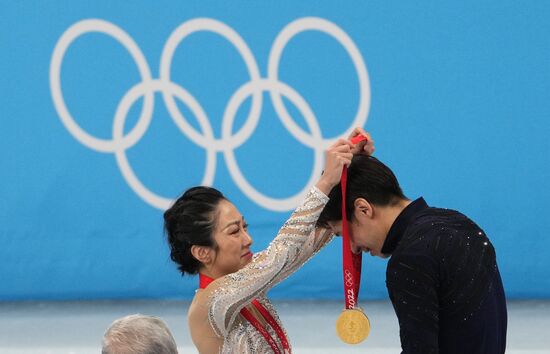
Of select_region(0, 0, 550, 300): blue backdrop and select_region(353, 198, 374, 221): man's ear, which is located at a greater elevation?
select_region(0, 0, 550, 300): blue backdrop

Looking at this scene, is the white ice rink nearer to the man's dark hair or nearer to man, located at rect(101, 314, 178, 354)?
the man's dark hair

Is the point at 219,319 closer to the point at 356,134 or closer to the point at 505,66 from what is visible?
the point at 356,134

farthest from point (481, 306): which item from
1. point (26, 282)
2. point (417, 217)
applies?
point (26, 282)

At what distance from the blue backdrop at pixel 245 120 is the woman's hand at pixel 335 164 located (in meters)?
3.53

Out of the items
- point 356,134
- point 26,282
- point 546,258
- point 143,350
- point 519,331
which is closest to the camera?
point 143,350

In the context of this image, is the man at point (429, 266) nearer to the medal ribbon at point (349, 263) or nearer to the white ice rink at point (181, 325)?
the medal ribbon at point (349, 263)

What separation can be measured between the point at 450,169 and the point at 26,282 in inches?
114

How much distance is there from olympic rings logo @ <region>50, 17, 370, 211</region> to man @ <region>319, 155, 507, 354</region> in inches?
144

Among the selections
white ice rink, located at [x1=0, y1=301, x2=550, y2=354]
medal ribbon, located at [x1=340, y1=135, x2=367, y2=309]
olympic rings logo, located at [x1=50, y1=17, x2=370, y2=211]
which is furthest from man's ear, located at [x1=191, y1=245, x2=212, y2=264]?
olympic rings logo, located at [x1=50, y1=17, x2=370, y2=211]

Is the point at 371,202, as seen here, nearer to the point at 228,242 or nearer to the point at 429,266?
the point at 429,266

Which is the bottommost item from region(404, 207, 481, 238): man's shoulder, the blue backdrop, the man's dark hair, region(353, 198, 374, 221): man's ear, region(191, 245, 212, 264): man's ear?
region(404, 207, 481, 238): man's shoulder

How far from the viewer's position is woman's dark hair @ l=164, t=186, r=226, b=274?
3.39 m

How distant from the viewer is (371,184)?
281 cm

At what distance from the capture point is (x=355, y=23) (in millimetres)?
6477
